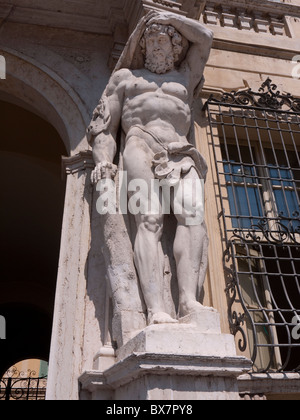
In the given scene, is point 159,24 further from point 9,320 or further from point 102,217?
point 9,320

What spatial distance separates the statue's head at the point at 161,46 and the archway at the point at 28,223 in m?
2.63

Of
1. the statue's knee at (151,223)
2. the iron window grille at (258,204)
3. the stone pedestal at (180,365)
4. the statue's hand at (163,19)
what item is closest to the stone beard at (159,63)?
the statue's hand at (163,19)

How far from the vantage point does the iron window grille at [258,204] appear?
136 inches

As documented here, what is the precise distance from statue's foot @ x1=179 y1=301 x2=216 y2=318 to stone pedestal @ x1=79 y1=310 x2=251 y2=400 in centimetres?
12

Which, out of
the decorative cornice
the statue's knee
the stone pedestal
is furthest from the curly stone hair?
→ the stone pedestal

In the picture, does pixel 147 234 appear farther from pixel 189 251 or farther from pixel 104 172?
pixel 104 172

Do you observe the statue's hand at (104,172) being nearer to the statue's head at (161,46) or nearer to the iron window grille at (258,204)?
the statue's head at (161,46)

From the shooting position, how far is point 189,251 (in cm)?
270

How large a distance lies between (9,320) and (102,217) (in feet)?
26.1

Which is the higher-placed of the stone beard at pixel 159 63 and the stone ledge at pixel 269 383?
the stone beard at pixel 159 63

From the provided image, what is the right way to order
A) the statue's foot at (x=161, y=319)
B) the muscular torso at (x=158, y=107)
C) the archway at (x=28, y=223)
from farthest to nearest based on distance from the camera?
the archway at (x=28, y=223)
the muscular torso at (x=158, y=107)
the statue's foot at (x=161, y=319)

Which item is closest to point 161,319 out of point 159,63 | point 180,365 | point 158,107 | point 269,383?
point 180,365

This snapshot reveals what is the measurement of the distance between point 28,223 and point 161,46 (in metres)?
5.09

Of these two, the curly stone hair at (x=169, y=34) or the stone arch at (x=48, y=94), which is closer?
the curly stone hair at (x=169, y=34)
